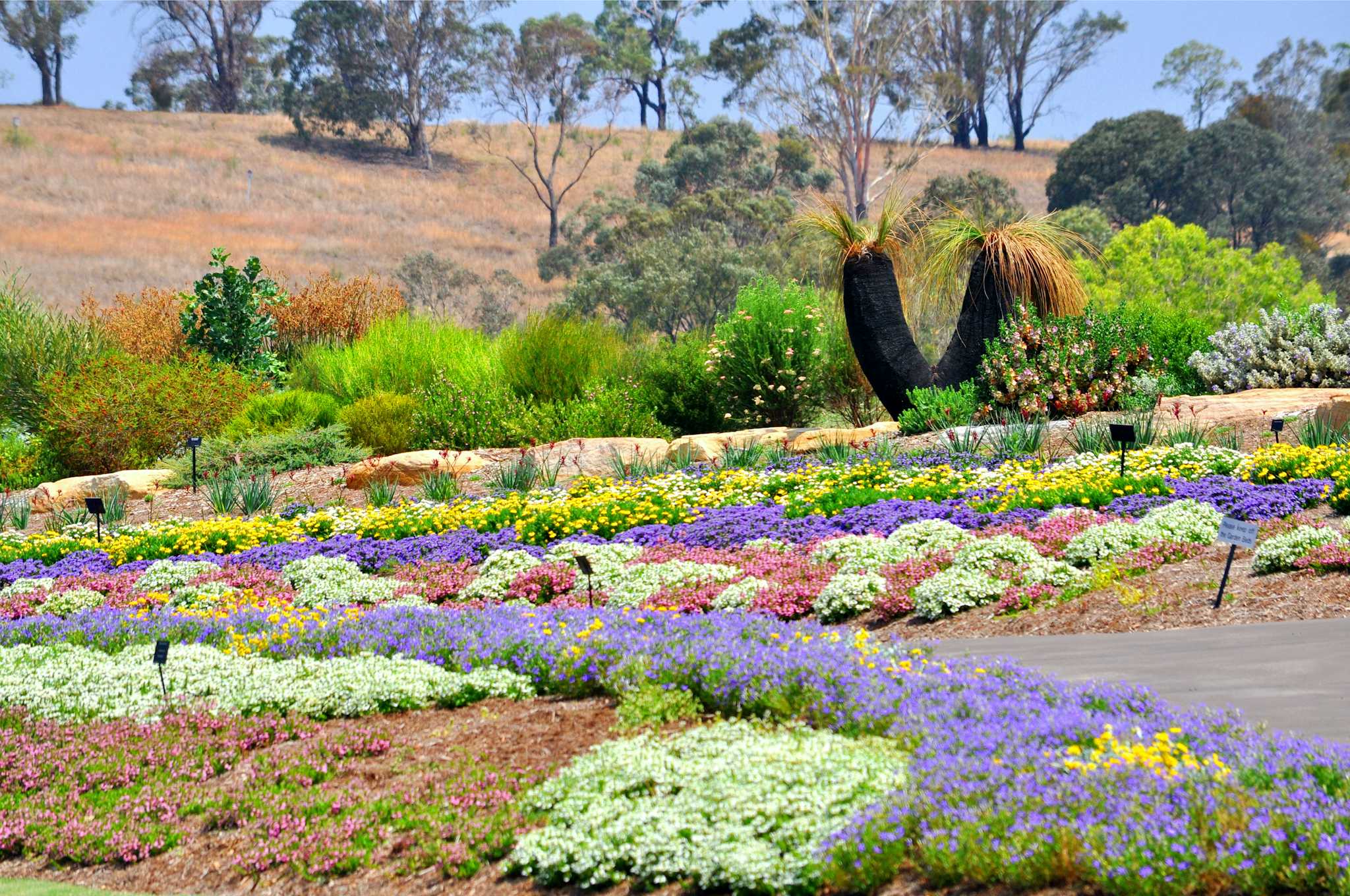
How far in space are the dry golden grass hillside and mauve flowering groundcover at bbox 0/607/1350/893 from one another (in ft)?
146

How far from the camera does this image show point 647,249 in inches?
1549

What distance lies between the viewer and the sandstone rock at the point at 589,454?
14.3 metres

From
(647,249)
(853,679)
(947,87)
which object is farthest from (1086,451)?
(947,87)

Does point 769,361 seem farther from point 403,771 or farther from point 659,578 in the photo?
point 403,771

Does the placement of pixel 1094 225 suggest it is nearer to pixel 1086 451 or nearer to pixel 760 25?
pixel 760 25

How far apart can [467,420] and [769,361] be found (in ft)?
12.8

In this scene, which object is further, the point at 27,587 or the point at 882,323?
the point at 882,323

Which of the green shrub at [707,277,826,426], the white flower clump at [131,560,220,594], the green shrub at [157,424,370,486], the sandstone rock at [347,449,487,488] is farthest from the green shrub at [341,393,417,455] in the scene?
the white flower clump at [131,560,220,594]

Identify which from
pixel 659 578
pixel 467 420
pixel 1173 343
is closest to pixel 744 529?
pixel 659 578

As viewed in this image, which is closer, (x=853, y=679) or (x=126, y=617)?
(x=853, y=679)

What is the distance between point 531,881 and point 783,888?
852mm

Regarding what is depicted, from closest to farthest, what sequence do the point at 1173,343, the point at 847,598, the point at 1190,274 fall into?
1. the point at 847,598
2. the point at 1173,343
3. the point at 1190,274

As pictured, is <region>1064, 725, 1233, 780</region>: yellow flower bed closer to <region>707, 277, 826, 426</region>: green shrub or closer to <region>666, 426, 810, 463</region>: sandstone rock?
<region>666, 426, 810, 463</region>: sandstone rock

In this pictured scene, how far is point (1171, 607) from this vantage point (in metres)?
7.07
